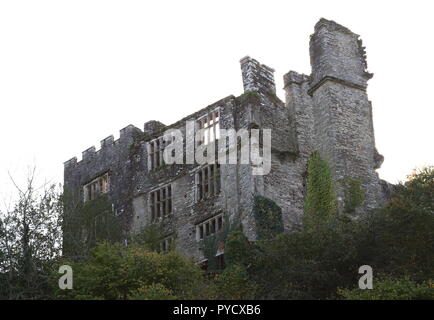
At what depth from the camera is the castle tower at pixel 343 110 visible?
39.6 m

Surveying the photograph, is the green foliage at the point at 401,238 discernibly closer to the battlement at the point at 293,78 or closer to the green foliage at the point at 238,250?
the green foliage at the point at 238,250

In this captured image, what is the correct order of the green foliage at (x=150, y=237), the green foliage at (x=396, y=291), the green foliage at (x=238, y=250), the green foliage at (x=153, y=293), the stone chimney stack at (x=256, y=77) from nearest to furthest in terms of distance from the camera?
the green foliage at (x=396, y=291) → the green foliage at (x=153, y=293) → the green foliage at (x=238, y=250) → the green foliage at (x=150, y=237) → the stone chimney stack at (x=256, y=77)

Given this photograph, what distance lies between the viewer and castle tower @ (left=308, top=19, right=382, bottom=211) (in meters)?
39.6

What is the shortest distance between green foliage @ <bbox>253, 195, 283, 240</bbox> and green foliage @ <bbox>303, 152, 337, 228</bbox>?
1224 mm

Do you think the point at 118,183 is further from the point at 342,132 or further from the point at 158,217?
the point at 342,132

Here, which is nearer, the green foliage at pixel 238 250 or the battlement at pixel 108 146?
the green foliage at pixel 238 250

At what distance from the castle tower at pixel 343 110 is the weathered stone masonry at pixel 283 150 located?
4 cm

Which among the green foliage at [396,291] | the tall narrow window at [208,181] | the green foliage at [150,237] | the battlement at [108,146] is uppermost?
the battlement at [108,146]

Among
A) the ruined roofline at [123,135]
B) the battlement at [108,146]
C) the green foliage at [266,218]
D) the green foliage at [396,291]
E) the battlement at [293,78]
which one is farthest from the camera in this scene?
the battlement at [108,146]

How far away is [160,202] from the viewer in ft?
141

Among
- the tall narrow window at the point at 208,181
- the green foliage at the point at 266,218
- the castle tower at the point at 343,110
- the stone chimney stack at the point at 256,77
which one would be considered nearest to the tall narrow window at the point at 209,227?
the tall narrow window at the point at 208,181

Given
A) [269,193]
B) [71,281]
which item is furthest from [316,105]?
[71,281]

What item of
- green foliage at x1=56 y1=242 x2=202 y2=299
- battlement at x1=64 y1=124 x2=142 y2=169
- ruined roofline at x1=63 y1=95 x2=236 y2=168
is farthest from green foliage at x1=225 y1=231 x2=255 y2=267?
battlement at x1=64 y1=124 x2=142 y2=169

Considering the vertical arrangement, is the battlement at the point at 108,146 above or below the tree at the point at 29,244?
above
